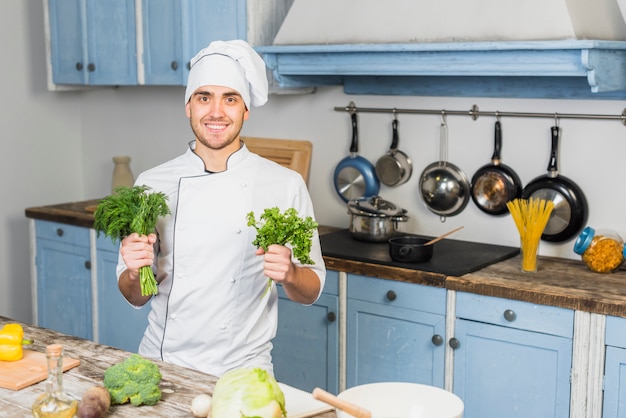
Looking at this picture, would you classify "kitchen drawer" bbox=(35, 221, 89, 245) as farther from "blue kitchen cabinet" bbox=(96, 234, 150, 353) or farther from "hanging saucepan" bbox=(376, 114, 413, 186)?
"hanging saucepan" bbox=(376, 114, 413, 186)

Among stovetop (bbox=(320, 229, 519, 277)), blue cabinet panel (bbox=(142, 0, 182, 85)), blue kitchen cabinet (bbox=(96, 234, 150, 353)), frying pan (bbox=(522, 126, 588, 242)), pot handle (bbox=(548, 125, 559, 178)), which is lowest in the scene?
blue kitchen cabinet (bbox=(96, 234, 150, 353))

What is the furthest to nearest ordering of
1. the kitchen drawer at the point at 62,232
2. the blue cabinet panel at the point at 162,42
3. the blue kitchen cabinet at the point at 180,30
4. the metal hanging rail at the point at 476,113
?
1. the kitchen drawer at the point at 62,232
2. the blue cabinet panel at the point at 162,42
3. the blue kitchen cabinet at the point at 180,30
4. the metal hanging rail at the point at 476,113

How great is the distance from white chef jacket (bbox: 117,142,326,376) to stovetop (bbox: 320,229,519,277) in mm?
783

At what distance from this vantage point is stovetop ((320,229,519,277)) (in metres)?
3.16

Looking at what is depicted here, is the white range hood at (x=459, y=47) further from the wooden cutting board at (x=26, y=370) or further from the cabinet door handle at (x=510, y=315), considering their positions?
the wooden cutting board at (x=26, y=370)

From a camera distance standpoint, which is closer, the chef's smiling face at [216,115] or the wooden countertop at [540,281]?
the chef's smiling face at [216,115]

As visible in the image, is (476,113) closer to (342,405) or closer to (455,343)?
(455,343)

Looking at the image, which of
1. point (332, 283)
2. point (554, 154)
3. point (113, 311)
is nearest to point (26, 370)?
point (332, 283)

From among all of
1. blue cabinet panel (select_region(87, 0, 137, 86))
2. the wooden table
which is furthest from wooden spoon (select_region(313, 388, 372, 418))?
blue cabinet panel (select_region(87, 0, 137, 86))

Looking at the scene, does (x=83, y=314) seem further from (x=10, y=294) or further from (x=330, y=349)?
(x=330, y=349)

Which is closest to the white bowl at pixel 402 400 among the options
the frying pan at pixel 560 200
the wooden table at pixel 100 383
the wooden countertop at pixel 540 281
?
the wooden table at pixel 100 383

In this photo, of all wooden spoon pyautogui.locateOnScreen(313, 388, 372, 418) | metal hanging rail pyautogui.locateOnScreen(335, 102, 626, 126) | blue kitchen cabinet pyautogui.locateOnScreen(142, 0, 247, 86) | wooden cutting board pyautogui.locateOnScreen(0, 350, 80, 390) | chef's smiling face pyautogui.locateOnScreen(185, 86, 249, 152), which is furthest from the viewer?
blue kitchen cabinet pyautogui.locateOnScreen(142, 0, 247, 86)

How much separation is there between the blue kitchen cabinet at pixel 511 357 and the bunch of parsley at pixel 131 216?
1.26 meters

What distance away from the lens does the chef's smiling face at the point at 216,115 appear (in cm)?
244
